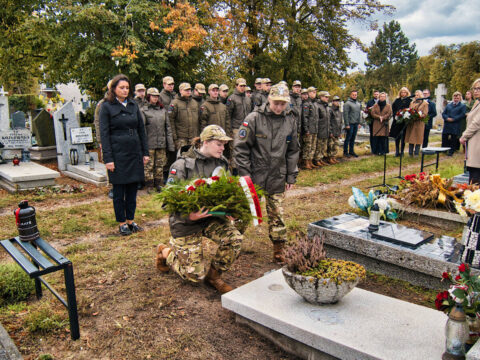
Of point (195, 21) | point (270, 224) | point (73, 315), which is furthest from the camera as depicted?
point (195, 21)

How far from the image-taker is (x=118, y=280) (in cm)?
429

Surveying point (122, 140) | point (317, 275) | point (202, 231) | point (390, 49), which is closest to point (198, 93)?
point (122, 140)

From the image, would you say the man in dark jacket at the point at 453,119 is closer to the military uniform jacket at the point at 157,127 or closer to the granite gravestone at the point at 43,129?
the military uniform jacket at the point at 157,127

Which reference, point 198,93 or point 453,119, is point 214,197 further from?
point 453,119

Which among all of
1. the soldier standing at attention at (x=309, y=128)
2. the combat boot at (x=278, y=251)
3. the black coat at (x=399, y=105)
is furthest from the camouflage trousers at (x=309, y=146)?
the combat boot at (x=278, y=251)

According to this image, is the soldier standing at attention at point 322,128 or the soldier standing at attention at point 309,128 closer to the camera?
the soldier standing at attention at point 309,128

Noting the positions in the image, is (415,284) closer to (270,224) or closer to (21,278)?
(270,224)

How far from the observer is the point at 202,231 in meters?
3.97

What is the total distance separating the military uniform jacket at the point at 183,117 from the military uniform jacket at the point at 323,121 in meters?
4.68

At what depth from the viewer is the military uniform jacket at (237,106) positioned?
9.96 metres

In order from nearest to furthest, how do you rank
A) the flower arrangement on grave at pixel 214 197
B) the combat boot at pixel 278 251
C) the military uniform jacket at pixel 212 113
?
1. the flower arrangement on grave at pixel 214 197
2. the combat boot at pixel 278 251
3. the military uniform jacket at pixel 212 113

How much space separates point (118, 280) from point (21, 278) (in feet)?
3.10

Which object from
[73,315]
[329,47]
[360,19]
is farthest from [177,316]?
[360,19]

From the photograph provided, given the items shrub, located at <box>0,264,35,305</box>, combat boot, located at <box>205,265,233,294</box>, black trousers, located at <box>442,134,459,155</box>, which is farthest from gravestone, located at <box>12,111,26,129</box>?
black trousers, located at <box>442,134,459,155</box>
